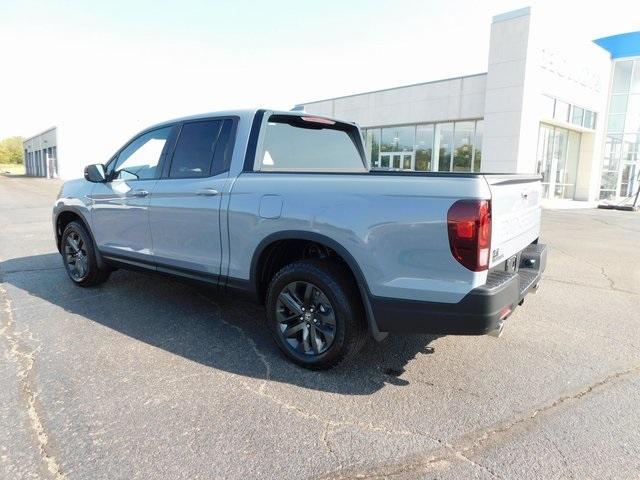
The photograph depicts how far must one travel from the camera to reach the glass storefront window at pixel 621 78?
2445 centimetres

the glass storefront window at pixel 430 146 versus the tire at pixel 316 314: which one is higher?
the glass storefront window at pixel 430 146

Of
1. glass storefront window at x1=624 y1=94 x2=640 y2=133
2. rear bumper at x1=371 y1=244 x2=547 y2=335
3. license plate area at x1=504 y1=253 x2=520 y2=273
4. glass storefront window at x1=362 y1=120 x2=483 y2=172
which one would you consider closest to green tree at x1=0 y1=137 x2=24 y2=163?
glass storefront window at x1=362 y1=120 x2=483 y2=172

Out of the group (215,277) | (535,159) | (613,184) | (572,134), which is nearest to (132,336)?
(215,277)

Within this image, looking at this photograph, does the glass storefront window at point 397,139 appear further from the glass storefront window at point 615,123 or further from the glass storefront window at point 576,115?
the glass storefront window at point 615,123

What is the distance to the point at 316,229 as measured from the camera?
3027mm

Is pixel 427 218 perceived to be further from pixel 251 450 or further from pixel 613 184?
pixel 613 184

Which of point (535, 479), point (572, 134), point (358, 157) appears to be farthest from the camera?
point (572, 134)

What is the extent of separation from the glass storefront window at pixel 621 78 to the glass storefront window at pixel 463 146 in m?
10.3

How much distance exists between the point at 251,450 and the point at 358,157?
316cm

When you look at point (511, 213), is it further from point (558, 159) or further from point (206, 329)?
point (558, 159)

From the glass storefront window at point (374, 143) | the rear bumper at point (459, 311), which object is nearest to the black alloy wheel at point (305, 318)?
the rear bumper at point (459, 311)

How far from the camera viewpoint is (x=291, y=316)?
334cm

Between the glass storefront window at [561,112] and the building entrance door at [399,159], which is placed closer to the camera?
the glass storefront window at [561,112]

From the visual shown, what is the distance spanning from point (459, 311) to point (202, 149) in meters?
2.59
